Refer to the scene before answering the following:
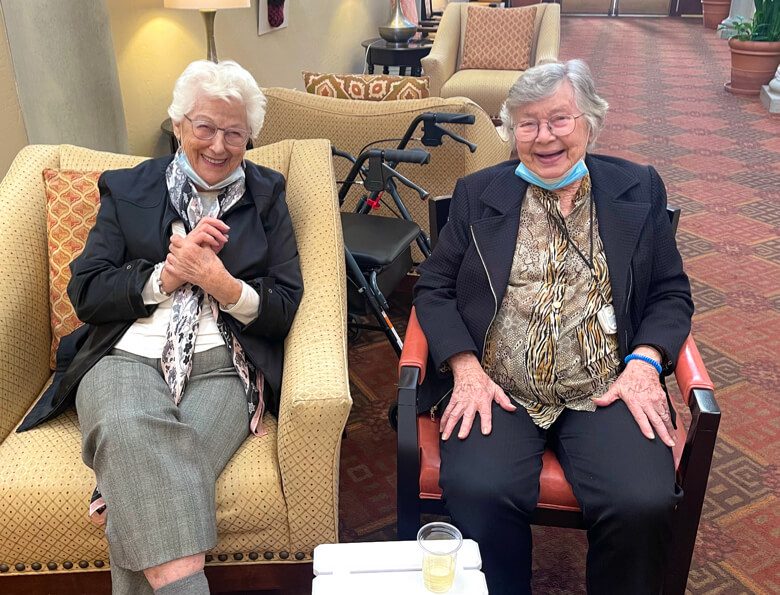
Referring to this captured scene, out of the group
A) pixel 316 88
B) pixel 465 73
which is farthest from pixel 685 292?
pixel 465 73

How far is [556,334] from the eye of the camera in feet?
5.54

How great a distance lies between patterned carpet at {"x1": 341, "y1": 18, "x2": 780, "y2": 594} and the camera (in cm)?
A: 201

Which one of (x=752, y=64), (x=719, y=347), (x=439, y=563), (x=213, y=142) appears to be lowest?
(x=719, y=347)

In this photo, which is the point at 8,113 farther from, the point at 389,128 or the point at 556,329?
the point at 556,329

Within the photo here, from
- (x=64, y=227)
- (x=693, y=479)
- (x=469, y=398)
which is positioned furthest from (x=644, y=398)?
(x=64, y=227)

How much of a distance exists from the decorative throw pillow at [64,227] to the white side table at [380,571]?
3.40ft

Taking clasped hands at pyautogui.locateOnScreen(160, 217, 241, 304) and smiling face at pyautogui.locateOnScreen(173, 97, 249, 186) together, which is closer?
clasped hands at pyautogui.locateOnScreen(160, 217, 241, 304)

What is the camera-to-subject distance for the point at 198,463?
1.53 m

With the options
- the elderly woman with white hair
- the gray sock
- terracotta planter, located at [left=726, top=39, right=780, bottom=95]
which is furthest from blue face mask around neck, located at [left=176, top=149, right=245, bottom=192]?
terracotta planter, located at [left=726, top=39, right=780, bottom=95]

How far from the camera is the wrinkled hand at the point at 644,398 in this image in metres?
1.59

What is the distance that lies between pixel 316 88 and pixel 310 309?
1.67 metres

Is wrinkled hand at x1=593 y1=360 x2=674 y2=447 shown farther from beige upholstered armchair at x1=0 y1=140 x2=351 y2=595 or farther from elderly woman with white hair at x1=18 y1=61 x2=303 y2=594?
elderly woman with white hair at x1=18 y1=61 x2=303 y2=594

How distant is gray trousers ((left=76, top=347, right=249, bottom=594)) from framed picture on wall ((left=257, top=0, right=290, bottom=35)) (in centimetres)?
355

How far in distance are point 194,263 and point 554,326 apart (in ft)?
2.77
